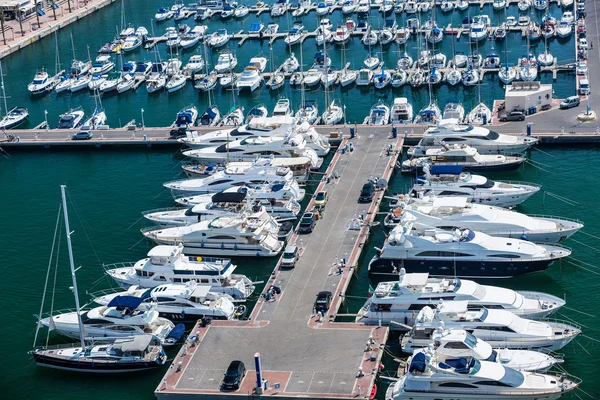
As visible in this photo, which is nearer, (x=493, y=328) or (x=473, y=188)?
(x=493, y=328)

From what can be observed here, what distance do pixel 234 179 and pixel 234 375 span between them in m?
36.1

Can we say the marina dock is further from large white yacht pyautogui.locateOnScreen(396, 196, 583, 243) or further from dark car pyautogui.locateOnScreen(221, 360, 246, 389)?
large white yacht pyautogui.locateOnScreen(396, 196, 583, 243)

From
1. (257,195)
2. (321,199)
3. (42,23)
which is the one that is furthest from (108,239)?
(42,23)

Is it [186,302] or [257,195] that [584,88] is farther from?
[186,302]

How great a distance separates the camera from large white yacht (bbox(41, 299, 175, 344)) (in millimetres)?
78562

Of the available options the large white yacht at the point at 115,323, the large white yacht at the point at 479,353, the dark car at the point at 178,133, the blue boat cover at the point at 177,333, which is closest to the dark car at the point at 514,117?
the dark car at the point at 178,133

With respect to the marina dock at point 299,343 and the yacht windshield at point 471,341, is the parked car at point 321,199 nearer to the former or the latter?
the marina dock at point 299,343

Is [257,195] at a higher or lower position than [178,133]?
lower

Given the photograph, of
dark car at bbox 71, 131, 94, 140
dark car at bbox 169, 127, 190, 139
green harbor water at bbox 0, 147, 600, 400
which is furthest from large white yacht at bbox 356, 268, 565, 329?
dark car at bbox 71, 131, 94, 140

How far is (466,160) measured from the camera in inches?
4176

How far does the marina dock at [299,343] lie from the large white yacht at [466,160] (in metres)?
16.0

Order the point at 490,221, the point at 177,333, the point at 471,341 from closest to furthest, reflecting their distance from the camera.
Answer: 1. the point at 471,341
2. the point at 177,333
3. the point at 490,221

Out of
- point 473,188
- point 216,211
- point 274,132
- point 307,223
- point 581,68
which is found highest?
point 274,132

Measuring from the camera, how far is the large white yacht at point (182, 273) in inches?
3305
